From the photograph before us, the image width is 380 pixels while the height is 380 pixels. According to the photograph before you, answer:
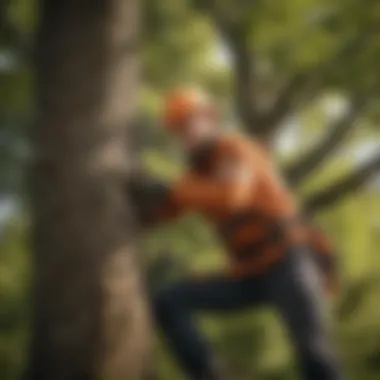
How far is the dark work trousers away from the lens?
3.27 feet

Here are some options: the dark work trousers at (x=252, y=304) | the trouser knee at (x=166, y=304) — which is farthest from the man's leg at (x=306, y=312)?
the trouser knee at (x=166, y=304)

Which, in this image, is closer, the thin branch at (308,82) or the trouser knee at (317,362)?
the trouser knee at (317,362)

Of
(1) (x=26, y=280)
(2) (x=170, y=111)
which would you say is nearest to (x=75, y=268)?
(1) (x=26, y=280)

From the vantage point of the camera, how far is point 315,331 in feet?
3.26

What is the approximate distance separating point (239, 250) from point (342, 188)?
0.17 meters

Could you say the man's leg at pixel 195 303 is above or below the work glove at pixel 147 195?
below

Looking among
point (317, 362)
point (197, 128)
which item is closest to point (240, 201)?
point (197, 128)

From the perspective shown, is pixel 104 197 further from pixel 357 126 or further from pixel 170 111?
pixel 357 126

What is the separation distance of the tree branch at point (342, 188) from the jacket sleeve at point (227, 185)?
101mm

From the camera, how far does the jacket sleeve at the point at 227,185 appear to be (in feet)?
3.24

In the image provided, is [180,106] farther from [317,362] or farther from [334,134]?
[317,362]

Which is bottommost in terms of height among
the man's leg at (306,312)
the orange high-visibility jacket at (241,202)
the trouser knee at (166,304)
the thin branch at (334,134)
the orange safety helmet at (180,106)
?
the man's leg at (306,312)

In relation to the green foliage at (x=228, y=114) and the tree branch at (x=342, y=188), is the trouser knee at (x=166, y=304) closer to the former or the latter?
the green foliage at (x=228, y=114)

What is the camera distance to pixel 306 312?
3.28 ft
